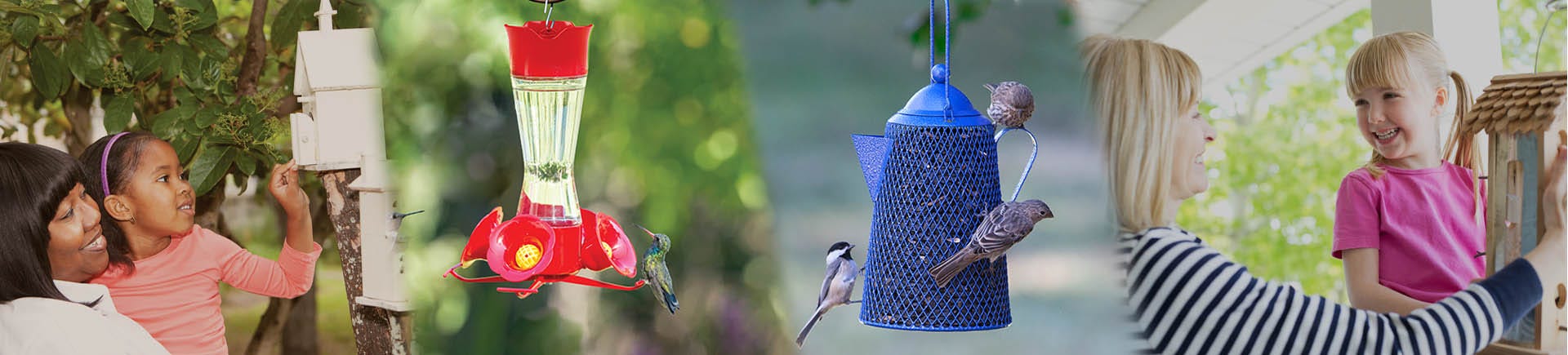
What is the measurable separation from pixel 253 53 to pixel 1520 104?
6.44 ft

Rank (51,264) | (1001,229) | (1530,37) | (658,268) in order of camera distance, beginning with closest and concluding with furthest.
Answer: (1001,229), (1530,37), (658,268), (51,264)

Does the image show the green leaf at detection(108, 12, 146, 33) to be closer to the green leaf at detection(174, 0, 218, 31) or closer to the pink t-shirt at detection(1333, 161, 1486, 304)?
the green leaf at detection(174, 0, 218, 31)

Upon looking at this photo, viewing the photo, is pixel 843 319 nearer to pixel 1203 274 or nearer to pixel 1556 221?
pixel 1203 274

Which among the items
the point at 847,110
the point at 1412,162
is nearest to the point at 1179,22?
the point at 1412,162

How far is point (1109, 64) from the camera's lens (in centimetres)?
156

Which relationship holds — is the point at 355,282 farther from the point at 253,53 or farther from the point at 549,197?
the point at 549,197

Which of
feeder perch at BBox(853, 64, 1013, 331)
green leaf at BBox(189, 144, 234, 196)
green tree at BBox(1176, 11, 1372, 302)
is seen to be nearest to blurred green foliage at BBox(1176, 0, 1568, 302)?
green tree at BBox(1176, 11, 1372, 302)

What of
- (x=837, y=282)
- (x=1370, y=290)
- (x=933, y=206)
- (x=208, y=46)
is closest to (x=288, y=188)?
(x=208, y=46)

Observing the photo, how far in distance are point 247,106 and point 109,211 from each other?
28 cm

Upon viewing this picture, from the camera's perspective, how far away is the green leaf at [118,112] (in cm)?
191

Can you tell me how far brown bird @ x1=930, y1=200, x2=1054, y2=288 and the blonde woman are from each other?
0.38 meters

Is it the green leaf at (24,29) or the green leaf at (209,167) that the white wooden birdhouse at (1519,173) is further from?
the green leaf at (24,29)

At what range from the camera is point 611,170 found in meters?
2.03

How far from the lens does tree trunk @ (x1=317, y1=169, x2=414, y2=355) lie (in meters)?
1.92
